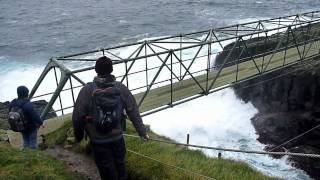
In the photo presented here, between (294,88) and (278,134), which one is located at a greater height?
(294,88)

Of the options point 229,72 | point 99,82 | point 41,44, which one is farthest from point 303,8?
point 99,82

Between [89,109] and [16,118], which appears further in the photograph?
[16,118]

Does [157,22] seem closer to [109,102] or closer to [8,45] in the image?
[8,45]

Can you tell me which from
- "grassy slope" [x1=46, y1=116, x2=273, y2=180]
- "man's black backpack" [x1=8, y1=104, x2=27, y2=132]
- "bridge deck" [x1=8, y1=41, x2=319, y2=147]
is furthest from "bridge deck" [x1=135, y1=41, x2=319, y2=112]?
"man's black backpack" [x1=8, y1=104, x2=27, y2=132]

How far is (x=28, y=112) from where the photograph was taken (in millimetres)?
7922

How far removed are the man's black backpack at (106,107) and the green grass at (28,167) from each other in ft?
6.11

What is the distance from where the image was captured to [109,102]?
17.6 feet

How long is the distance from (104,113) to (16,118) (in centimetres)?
313

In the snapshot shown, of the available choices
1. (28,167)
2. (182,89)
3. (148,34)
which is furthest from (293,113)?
(148,34)

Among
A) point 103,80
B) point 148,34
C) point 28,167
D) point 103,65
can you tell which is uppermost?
point 103,65

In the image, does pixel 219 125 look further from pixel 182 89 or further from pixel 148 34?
pixel 148 34

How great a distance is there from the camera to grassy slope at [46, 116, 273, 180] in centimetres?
756

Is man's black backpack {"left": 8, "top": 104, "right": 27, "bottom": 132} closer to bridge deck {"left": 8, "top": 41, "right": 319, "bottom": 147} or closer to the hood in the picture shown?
bridge deck {"left": 8, "top": 41, "right": 319, "bottom": 147}

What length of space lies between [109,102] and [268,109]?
66.7 feet
